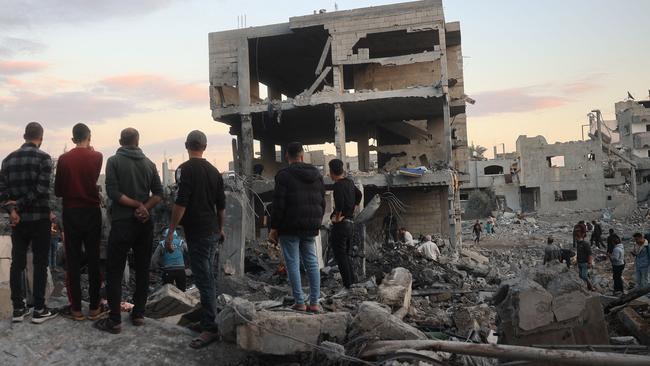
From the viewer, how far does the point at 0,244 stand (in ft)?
25.6

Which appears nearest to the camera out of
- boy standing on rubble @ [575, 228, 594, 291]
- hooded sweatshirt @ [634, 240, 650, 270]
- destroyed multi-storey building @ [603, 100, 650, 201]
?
hooded sweatshirt @ [634, 240, 650, 270]

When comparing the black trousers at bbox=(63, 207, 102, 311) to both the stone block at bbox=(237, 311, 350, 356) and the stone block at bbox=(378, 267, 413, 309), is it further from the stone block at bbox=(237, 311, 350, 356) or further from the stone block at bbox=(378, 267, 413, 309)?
the stone block at bbox=(378, 267, 413, 309)

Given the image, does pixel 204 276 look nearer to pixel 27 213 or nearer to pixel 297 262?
pixel 297 262

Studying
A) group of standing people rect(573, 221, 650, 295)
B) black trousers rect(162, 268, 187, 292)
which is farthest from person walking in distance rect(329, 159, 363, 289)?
group of standing people rect(573, 221, 650, 295)

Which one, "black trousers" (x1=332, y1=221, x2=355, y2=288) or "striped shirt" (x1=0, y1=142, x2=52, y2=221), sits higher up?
"striped shirt" (x1=0, y1=142, x2=52, y2=221)

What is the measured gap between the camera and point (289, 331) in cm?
421

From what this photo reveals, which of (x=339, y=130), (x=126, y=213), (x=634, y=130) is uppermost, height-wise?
(x=634, y=130)

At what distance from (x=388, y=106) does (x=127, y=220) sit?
16264mm

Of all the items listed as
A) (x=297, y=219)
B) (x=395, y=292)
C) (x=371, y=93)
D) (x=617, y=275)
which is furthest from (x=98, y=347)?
(x=371, y=93)

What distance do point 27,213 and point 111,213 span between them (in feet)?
2.34

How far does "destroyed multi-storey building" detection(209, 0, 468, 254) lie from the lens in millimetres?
18469

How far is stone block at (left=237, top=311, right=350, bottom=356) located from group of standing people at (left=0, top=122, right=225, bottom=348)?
0.41 m

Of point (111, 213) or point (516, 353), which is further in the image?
point (111, 213)

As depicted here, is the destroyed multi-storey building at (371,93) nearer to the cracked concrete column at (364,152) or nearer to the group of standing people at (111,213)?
the cracked concrete column at (364,152)
